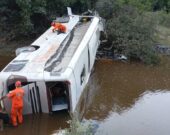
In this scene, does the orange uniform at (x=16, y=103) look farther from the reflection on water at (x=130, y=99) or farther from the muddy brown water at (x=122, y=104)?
the reflection on water at (x=130, y=99)

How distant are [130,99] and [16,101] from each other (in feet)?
15.4

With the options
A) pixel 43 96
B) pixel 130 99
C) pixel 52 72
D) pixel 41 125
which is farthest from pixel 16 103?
pixel 130 99

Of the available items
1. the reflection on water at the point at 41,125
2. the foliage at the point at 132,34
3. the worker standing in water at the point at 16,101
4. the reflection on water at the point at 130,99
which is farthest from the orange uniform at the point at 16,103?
the foliage at the point at 132,34

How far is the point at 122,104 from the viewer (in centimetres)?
1473

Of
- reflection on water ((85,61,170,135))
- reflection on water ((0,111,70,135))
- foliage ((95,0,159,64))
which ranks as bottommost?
reflection on water ((85,61,170,135))

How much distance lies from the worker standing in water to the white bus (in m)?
0.29

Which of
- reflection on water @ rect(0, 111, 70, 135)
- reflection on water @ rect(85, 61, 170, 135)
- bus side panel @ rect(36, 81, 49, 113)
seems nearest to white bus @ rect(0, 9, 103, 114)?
bus side panel @ rect(36, 81, 49, 113)

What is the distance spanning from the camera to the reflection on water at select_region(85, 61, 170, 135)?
1284 cm

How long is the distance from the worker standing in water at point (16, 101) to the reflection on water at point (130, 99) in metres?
2.32

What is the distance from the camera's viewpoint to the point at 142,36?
1981 cm

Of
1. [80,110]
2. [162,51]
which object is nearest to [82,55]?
[80,110]

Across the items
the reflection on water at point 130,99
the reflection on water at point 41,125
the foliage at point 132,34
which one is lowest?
the reflection on water at point 130,99

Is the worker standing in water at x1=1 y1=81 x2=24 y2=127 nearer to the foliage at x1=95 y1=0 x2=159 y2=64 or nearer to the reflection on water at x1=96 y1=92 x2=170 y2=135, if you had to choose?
the reflection on water at x1=96 y1=92 x2=170 y2=135

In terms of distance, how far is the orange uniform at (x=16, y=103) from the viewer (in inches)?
472
